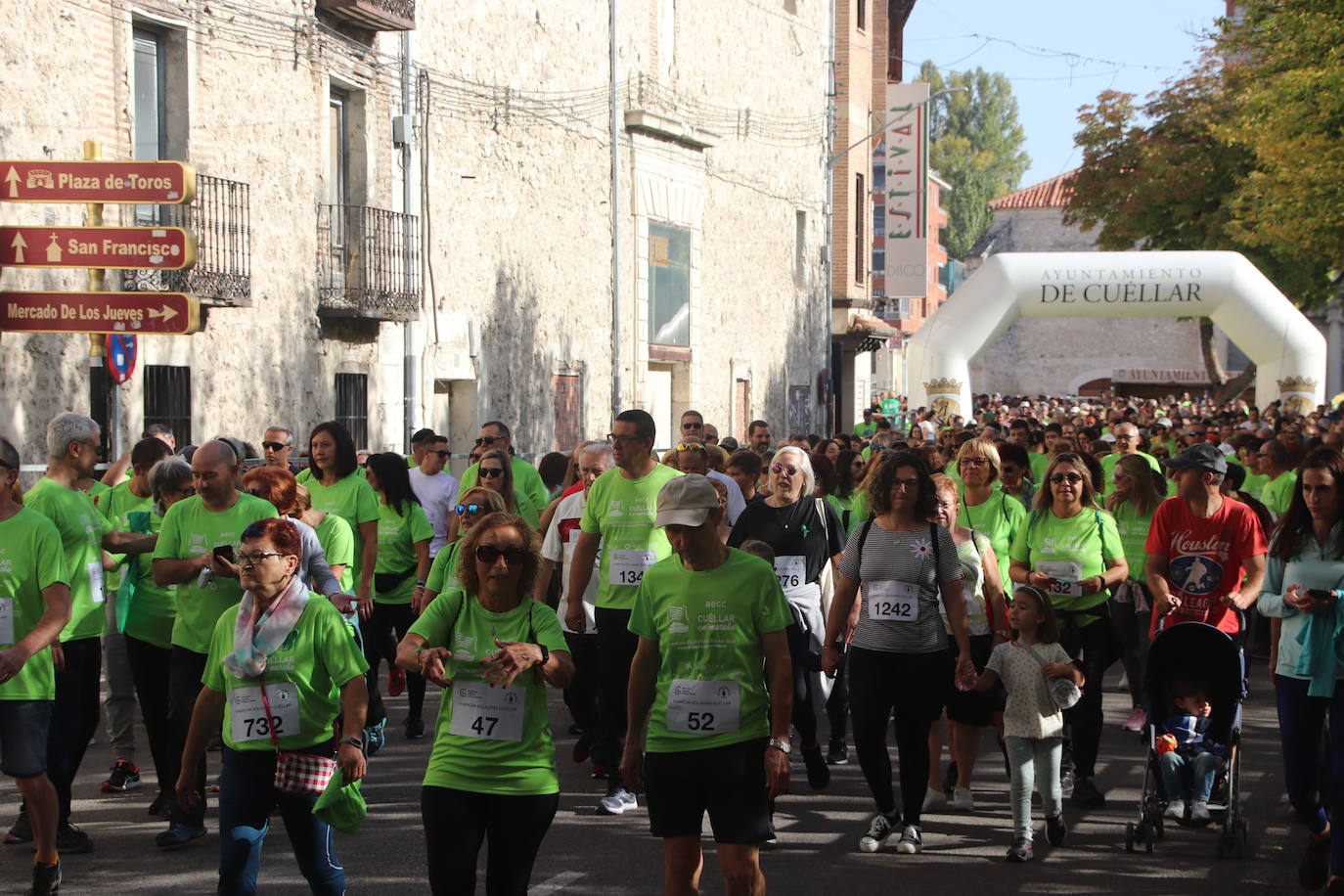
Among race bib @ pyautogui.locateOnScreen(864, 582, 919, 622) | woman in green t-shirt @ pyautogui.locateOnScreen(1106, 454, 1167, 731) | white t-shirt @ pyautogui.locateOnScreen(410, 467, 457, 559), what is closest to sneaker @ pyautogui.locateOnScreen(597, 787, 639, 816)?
race bib @ pyautogui.locateOnScreen(864, 582, 919, 622)

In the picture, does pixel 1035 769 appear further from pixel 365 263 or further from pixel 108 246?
pixel 365 263

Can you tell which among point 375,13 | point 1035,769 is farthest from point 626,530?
point 375,13

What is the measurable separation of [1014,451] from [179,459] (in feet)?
15.2

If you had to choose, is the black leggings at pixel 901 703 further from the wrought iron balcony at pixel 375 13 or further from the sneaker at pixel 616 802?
the wrought iron balcony at pixel 375 13

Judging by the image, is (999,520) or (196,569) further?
(999,520)

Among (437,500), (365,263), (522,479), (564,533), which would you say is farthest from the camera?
(365,263)

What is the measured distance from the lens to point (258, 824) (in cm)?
520

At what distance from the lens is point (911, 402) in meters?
29.2

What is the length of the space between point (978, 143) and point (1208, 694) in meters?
90.3

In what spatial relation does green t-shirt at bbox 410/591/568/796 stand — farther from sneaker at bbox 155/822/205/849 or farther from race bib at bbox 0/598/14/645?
sneaker at bbox 155/822/205/849

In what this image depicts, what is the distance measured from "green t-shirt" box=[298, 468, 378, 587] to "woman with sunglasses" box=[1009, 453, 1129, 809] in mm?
3433

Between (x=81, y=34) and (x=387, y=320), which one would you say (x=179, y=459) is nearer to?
(x=81, y=34)

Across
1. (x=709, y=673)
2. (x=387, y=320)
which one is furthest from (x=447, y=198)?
(x=709, y=673)

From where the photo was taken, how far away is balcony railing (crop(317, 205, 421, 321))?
18391mm
